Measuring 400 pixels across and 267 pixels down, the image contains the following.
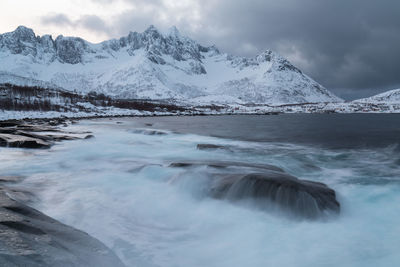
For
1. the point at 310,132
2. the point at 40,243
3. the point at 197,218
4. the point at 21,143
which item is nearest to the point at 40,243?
the point at 40,243

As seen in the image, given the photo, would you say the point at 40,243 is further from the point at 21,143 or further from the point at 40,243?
the point at 21,143

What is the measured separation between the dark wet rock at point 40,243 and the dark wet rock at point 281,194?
4.77 m

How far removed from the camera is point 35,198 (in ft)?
27.2

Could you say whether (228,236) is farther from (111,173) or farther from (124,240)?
(111,173)

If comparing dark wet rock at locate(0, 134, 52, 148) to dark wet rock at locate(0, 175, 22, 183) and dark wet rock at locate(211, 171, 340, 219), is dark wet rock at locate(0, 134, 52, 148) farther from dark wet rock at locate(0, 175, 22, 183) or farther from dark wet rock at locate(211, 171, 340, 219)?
dark wet rock at locate(211, 171, 340, 219)

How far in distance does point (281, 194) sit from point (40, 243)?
6274mm

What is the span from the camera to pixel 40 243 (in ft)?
13.6

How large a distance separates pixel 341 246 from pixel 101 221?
5908 mm

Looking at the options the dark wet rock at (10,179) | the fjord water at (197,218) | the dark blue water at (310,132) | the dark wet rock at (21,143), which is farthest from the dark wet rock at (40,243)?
the dark blue water at (310,132)

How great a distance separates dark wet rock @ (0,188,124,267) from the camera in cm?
364

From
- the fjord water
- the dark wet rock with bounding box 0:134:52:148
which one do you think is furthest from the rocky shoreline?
the dark wet rock with bounding box 0:134:52:148

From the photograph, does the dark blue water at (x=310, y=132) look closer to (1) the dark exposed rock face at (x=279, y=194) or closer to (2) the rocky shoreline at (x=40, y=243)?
→ (1) the dark exposed rock face at (x=279, y=194)

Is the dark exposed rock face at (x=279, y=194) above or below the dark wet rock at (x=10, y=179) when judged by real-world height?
above

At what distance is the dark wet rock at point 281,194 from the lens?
7730 millimetres
